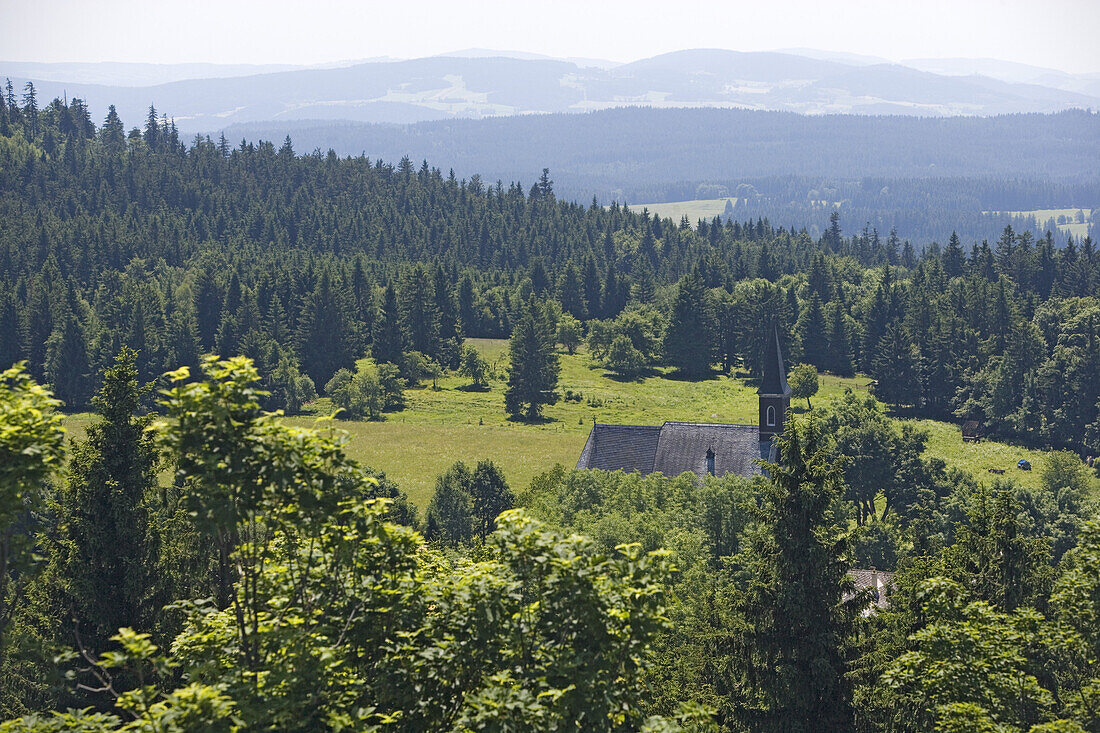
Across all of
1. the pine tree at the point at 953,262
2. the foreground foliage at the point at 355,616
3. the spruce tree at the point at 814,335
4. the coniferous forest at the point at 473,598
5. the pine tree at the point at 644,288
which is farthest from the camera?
the pine tree at the point at 644,288

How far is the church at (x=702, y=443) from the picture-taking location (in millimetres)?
62156

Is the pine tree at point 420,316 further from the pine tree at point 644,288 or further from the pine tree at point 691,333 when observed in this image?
the pine tree at point 644,288

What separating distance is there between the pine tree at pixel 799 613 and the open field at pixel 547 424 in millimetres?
57187

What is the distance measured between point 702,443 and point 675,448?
1706mm

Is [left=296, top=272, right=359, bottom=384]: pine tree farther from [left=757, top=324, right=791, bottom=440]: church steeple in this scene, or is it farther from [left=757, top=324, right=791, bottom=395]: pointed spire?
[left=757, top=324, right=791, bottom=440]: church steeple

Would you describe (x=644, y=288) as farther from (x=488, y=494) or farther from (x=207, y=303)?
(x=488, y=494)

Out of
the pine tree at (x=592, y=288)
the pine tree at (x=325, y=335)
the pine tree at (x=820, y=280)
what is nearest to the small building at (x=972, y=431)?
the pine tree at (x=820, y=280)

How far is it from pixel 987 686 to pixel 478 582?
937 cm

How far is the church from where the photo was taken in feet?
204

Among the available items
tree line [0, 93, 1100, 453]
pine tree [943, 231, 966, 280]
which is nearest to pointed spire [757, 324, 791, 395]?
tree line [0, 93, 1100, 453]

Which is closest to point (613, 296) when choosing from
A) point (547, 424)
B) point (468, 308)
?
point (468, 308)

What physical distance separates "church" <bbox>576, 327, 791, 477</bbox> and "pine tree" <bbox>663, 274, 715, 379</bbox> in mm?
67498

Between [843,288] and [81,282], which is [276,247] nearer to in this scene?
[81,282]

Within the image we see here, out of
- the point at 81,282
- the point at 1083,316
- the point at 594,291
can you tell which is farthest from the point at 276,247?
the point at 1083,316
